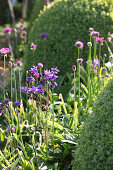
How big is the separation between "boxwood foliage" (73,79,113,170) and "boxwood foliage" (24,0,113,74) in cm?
180

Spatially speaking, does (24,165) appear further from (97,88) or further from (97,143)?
(97,88)

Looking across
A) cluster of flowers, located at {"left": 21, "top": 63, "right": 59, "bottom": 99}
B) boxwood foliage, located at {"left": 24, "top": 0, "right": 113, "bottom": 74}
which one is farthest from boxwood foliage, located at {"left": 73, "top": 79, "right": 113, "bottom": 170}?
boxwood foliage, located at {"left": 24, "top": 0, "right": 113, "bottom": 74}

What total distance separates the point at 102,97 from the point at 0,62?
3088 mm

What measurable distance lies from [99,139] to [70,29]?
7.42ft

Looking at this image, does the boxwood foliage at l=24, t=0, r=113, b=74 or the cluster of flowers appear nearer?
the cluster of flowers

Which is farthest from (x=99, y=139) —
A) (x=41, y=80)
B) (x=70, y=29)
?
(x=70, y=29)

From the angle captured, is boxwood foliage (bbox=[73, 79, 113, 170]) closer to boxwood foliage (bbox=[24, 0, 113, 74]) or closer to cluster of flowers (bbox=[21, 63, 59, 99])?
cluster of flowers (bbox=[21, 63, 59, 99])

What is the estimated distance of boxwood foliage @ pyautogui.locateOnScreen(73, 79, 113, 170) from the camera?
1.69m

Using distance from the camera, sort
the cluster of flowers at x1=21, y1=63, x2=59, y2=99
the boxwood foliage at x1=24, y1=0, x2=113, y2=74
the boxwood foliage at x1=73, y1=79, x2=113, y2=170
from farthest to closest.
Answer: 1. the boxwood foliage at x1=24, y1=0, x2=113, y2=74
2. the cluster of flowers at x1=21, y1=63, x2=59, y2=99
3. the boxwood foliage at x1=73, y1=79, x2=113, y2=170

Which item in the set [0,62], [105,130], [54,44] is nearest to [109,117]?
[105,130]

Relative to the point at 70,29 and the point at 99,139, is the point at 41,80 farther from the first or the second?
the point at 70,29

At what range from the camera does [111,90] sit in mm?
1849

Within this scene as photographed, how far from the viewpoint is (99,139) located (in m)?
1.75

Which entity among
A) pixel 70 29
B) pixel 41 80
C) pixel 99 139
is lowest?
pixel 99 139
